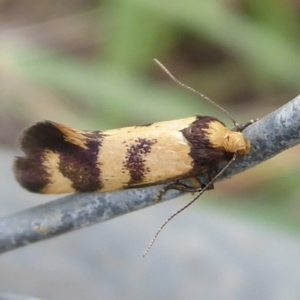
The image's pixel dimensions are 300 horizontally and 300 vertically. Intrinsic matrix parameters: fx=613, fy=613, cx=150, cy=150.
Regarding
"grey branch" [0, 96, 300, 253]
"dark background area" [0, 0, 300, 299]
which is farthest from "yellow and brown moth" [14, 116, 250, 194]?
"dark background area" [0, 0, 300, 299]

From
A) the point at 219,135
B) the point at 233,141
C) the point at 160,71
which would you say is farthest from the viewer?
the point at 160,71

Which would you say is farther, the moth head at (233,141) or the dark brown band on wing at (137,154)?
the dark brown band on wing at (137,154)

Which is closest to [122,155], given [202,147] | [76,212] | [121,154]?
[121,154]

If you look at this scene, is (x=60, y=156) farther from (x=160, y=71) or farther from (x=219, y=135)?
(x=160, y=71)

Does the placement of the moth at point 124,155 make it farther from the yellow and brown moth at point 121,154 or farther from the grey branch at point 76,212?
the grey branch at point 76,212

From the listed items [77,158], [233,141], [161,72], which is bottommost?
[161,72]

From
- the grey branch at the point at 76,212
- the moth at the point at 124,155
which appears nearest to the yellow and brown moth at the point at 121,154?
the moth at the point at 124,155

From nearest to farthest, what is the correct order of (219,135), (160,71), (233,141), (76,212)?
1. (76,212)
2. (233,141)
3. (219,135)
4. (160,71)

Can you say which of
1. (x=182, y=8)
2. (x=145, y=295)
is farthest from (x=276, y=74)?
(x=145, y=295)
